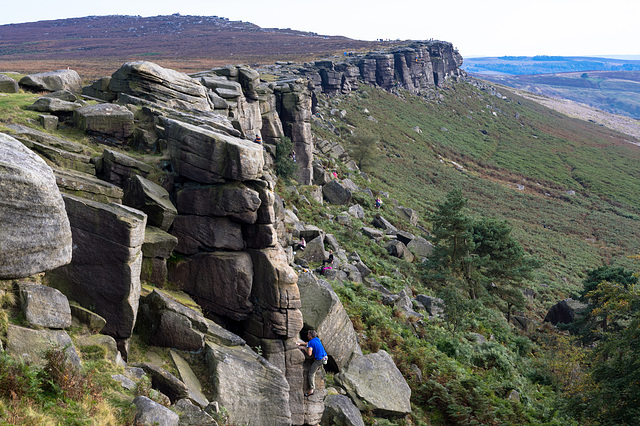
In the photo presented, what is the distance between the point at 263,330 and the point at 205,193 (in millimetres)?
5276

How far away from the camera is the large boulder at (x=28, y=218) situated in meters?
8.17

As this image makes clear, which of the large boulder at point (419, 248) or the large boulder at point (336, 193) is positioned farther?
the large boulder at point (336, 193)

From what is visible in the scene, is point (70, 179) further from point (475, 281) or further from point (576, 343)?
point (576, 343)

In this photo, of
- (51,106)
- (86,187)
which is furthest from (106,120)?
(86,187)

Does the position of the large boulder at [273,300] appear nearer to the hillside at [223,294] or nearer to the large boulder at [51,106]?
the hillside at [223,294]

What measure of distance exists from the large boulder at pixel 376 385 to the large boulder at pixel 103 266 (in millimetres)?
8405

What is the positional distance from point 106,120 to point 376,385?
15.3 m

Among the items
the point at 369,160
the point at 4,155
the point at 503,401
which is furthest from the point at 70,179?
the point at 369,160

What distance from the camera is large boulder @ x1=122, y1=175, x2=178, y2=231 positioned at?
47.8 ft

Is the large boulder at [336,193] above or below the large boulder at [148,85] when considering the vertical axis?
below

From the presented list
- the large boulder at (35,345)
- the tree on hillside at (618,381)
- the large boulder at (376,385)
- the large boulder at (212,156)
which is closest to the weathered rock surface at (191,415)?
the large boulder at (35,345)

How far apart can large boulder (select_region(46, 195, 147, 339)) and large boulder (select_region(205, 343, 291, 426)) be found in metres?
2.70

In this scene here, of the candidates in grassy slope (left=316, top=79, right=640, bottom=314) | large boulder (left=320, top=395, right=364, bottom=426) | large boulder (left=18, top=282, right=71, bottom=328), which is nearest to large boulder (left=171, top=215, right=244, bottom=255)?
large boulder (left=18, top=282, right=71, bottom=328)

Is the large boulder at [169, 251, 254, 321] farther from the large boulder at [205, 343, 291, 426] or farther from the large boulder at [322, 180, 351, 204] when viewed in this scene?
the large boulder at [322, 180, 351, 204]
